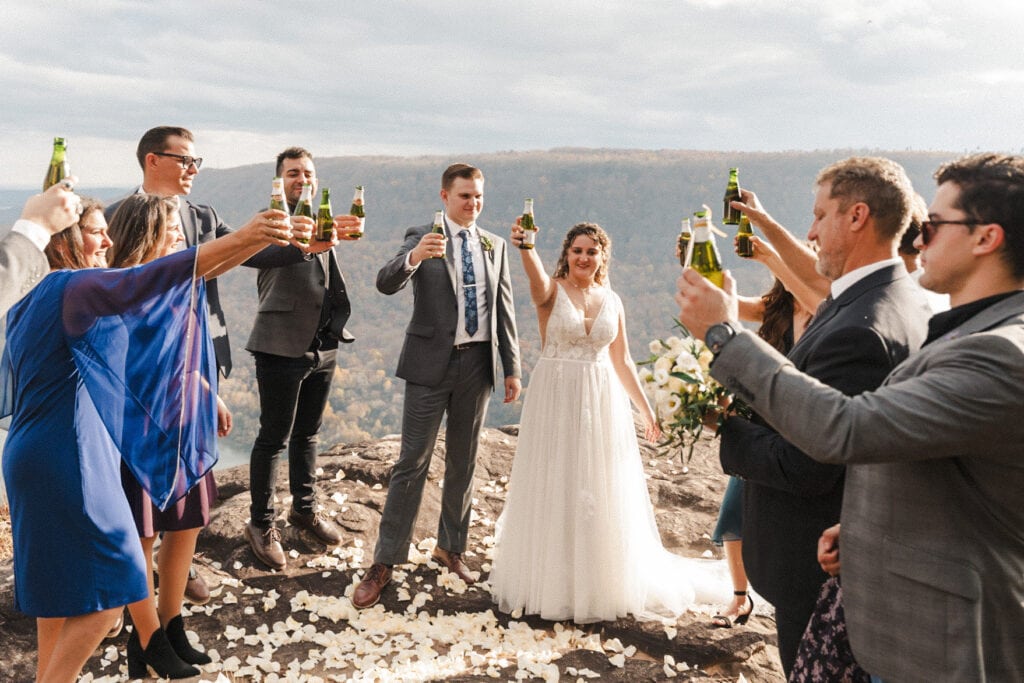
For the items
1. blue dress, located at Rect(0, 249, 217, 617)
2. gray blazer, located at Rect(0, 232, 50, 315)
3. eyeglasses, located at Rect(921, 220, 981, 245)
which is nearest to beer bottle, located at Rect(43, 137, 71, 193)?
blue dress, located at Rect(0, 249, 217, 617)

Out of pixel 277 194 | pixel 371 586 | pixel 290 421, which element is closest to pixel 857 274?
pixel 277 194

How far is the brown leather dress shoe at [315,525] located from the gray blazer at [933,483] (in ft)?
15.5

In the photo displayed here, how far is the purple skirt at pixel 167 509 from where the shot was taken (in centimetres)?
400

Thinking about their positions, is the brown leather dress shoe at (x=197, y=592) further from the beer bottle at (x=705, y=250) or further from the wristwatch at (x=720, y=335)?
the wristwatch at (x=720, y=335)

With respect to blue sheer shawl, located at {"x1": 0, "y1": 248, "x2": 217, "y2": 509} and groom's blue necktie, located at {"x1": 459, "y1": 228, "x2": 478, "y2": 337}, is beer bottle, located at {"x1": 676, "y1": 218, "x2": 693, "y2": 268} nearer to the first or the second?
groom's blue necktie, located at {"x1": 459, "y1": 228, "x2": 478, "y2": 337}

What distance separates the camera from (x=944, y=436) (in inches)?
70.3

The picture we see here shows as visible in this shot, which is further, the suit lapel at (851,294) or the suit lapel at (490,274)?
the suit lapel at (490,274)

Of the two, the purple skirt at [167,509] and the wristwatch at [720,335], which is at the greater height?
the wristwatch at [720,335]

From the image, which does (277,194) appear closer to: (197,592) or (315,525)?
(197,592)

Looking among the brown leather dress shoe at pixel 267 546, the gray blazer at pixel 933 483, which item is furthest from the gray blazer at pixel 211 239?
the gray blazer at pixel 933 483

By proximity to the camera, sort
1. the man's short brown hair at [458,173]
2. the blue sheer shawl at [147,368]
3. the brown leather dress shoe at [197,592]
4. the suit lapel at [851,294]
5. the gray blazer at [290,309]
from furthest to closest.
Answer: the man's short brown hair at [458,173]
the gray blazer at [290,309]
the brown leather dress shoe at [197,592]
the blue sheer shawl at [147,368]
the suit lapel at [851,294]

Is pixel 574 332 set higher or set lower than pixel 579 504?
higher

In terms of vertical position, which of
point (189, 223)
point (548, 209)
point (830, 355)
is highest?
point (548, 209)

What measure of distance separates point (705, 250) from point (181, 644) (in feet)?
12.3
